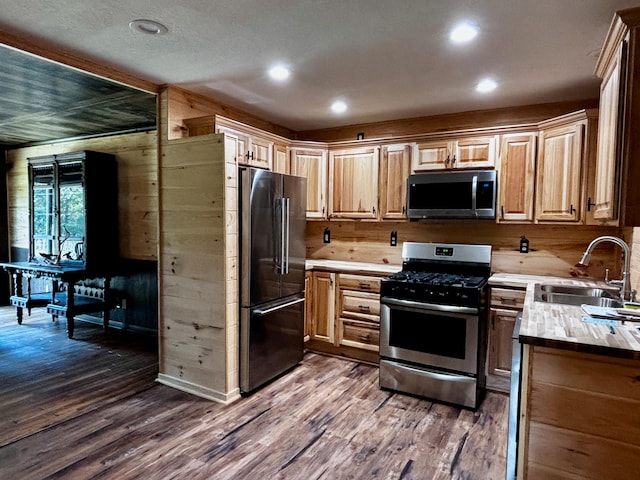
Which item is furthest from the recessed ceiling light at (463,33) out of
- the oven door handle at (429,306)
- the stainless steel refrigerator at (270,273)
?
the oven door handle at (429,306)

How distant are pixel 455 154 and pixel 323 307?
1959 mm

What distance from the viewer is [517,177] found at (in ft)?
11.0

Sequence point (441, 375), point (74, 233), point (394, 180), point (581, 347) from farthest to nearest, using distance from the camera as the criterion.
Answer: point (74, 233) → point (394, 180) → point (441, 375) → point (581, 347)

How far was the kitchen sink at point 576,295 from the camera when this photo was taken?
242cm

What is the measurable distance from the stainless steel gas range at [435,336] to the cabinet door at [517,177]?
624mm

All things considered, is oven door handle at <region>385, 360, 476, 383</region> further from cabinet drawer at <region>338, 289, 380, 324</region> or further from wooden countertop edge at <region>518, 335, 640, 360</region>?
wooden countertop edge at <region>518, 335, 640, 360</region>

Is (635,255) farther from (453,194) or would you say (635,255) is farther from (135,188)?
(135,188)

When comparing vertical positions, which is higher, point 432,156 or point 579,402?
point 432,156

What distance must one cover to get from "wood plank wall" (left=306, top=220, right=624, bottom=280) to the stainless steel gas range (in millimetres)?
468

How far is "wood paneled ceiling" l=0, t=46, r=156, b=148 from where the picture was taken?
2.89 m

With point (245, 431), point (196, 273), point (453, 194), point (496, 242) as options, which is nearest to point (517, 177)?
point (453, 194)

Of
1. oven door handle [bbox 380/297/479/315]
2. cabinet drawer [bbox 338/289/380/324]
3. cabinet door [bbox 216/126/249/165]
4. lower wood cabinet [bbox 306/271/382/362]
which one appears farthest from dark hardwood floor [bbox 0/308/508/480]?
cabinet door [bbox 216/126/249/165]

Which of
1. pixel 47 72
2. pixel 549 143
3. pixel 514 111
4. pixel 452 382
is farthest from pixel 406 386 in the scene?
pixel 47 72

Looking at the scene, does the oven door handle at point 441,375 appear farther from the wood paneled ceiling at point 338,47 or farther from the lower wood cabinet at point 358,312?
the wood paneled ceiling at point 338,47
